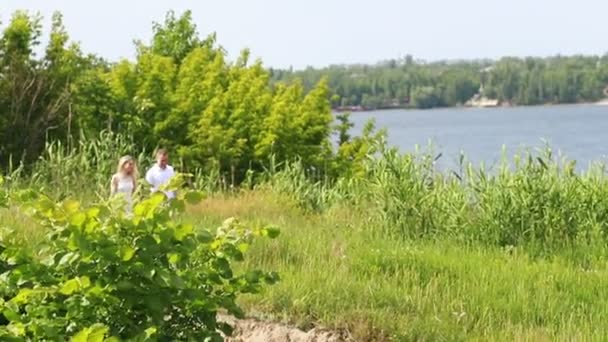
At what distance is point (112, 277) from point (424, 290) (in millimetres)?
4635

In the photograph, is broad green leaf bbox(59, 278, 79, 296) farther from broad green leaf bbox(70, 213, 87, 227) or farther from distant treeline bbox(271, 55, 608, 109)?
distant treeline bbox(271, 55, 608, 109)

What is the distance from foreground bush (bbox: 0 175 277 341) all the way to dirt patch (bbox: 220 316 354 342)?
2.72m

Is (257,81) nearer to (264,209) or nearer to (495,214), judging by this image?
(264,209)

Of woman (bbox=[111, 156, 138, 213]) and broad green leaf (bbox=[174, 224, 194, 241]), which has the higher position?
broad green leaf (bbox=[174, 224, 194, 241])

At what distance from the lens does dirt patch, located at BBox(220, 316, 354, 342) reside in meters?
7.13

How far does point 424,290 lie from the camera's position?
843cm

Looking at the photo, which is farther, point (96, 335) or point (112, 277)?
point (112, 277)

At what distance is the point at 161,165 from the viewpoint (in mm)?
13570

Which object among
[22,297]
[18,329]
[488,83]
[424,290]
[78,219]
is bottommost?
[488,83]

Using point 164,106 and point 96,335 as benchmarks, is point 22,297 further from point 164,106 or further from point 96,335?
point 164,106

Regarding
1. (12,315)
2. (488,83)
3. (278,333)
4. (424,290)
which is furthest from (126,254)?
(488,83)

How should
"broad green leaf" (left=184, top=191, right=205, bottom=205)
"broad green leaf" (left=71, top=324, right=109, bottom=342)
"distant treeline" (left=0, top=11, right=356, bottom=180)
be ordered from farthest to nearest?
"distant treeline" (left=0, top=11, right=356, bottom=180)
"broad green leaf" (left=184, top=191, right=205, bottom=205)
"broad green leaf" (left=71, top=324, right=109, bottom=342)

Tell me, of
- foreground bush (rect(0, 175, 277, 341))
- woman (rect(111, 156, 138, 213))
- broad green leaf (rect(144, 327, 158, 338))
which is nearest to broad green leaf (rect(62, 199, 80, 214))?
foreground bush (rect(0, 175, 277, 341))

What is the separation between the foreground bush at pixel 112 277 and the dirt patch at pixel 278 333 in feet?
8.94
